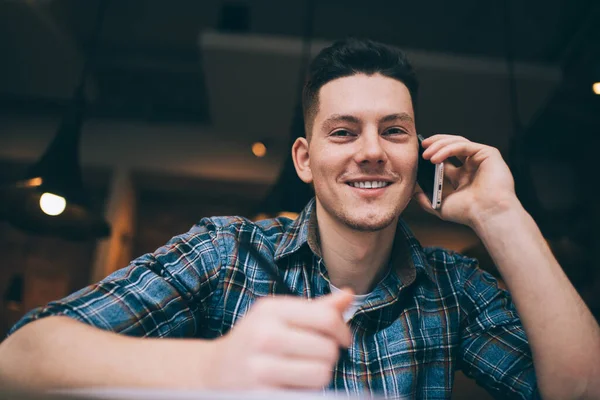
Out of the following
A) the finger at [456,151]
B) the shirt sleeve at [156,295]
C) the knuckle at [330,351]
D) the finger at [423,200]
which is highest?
the finger at [456,151]

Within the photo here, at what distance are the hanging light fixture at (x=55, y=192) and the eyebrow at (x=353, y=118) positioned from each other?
1760 mm

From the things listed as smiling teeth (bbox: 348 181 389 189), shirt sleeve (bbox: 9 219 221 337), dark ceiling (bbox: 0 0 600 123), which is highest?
dark ceiling (bbox: 0 0 600 123)

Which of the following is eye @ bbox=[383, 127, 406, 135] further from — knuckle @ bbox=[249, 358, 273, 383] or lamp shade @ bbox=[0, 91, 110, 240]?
lamp shade @ bbox=[0, 91, 110, 240]

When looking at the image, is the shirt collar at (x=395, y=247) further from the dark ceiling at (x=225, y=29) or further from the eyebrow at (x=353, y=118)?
the dark ceiling at (x=225, y=29)

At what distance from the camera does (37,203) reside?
2508mm

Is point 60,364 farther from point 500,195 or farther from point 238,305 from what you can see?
point 500,195

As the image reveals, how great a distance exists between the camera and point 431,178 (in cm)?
140

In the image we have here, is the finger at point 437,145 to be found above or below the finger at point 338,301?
above

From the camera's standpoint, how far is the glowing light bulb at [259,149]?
14.6 ft

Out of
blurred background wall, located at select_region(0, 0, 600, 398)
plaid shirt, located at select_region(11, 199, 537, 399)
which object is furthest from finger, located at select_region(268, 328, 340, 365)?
blurred background wall, located at select_region(0, 0, 600, 398)

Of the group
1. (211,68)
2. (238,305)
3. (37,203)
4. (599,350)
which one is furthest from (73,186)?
(599,350)

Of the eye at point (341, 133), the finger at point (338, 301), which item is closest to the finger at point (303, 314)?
the finger at point (338, 301)

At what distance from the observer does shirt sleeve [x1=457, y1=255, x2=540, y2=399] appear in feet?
4.09

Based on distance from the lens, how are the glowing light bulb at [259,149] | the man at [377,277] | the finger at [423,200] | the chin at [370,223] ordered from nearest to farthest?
1. the man at [377,277]
2. the chin at [370,223]
3. the finger at [423,200]
4. the glowing light bulb at [259,149]
